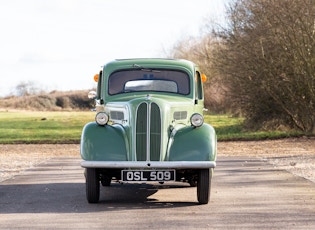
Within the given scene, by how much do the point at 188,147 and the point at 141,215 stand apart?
4.67 feet

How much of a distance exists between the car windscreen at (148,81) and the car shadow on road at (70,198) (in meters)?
1.69

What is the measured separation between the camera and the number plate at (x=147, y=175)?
10867 mm

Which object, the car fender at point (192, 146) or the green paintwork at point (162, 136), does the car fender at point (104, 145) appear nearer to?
the green paintwork at point (162, 136)

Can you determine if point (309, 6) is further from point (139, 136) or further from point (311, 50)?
point (139, 136)

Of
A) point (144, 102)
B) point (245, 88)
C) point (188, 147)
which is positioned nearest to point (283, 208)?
point (188, 147)

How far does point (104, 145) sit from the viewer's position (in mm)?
11016

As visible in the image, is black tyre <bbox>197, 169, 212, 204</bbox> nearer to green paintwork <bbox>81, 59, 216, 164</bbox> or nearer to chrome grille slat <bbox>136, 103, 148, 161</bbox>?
green paintwork <bbox>81, 59, 216, 164</bbox>

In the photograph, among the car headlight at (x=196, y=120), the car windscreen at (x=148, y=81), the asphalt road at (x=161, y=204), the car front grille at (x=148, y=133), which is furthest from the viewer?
the car windscreen at (x=148, y=81)

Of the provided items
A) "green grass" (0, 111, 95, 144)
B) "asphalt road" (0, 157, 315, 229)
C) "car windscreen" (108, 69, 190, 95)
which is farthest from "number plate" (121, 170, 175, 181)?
"green grass" (0, 111, 95, 144)

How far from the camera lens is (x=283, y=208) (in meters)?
10.6

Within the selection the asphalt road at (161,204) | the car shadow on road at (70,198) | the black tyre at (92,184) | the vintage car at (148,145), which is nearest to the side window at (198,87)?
the vintage car at (148,145)

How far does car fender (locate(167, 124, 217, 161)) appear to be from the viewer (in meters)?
10.9

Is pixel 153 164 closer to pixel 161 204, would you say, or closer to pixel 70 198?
pixel 161 204

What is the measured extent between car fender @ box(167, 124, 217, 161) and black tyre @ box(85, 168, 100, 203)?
3.51 ft
